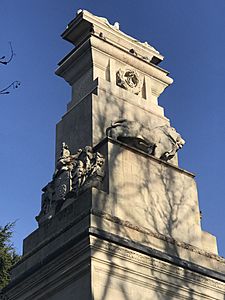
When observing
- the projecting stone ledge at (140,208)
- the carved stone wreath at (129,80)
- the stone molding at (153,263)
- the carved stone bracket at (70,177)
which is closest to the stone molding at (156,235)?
the projecting stone ledge at (140,208)

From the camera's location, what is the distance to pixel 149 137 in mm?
17781

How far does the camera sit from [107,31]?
19.9m

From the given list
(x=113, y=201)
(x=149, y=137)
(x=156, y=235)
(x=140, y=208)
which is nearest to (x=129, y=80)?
(x=149, y=137)

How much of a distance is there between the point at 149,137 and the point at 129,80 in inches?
103

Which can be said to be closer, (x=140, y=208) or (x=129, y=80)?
(x=140, y=208)

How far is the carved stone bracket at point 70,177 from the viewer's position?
16.2 m

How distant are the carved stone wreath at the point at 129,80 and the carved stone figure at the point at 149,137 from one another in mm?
→ 1909

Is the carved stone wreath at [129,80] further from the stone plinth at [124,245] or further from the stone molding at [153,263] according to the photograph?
the stone molding at [153,263]

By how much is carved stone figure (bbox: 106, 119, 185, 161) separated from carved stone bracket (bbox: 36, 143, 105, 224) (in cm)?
99

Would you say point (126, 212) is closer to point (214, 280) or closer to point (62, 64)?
point (214, 280)

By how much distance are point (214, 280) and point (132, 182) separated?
10.2 feet

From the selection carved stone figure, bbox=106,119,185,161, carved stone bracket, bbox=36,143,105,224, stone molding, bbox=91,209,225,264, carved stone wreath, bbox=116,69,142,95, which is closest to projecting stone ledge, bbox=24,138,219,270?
stone molding, bbox=91,209,225,264

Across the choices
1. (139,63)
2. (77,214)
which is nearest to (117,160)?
(77,214)

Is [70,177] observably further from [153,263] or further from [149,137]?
[153,263]
